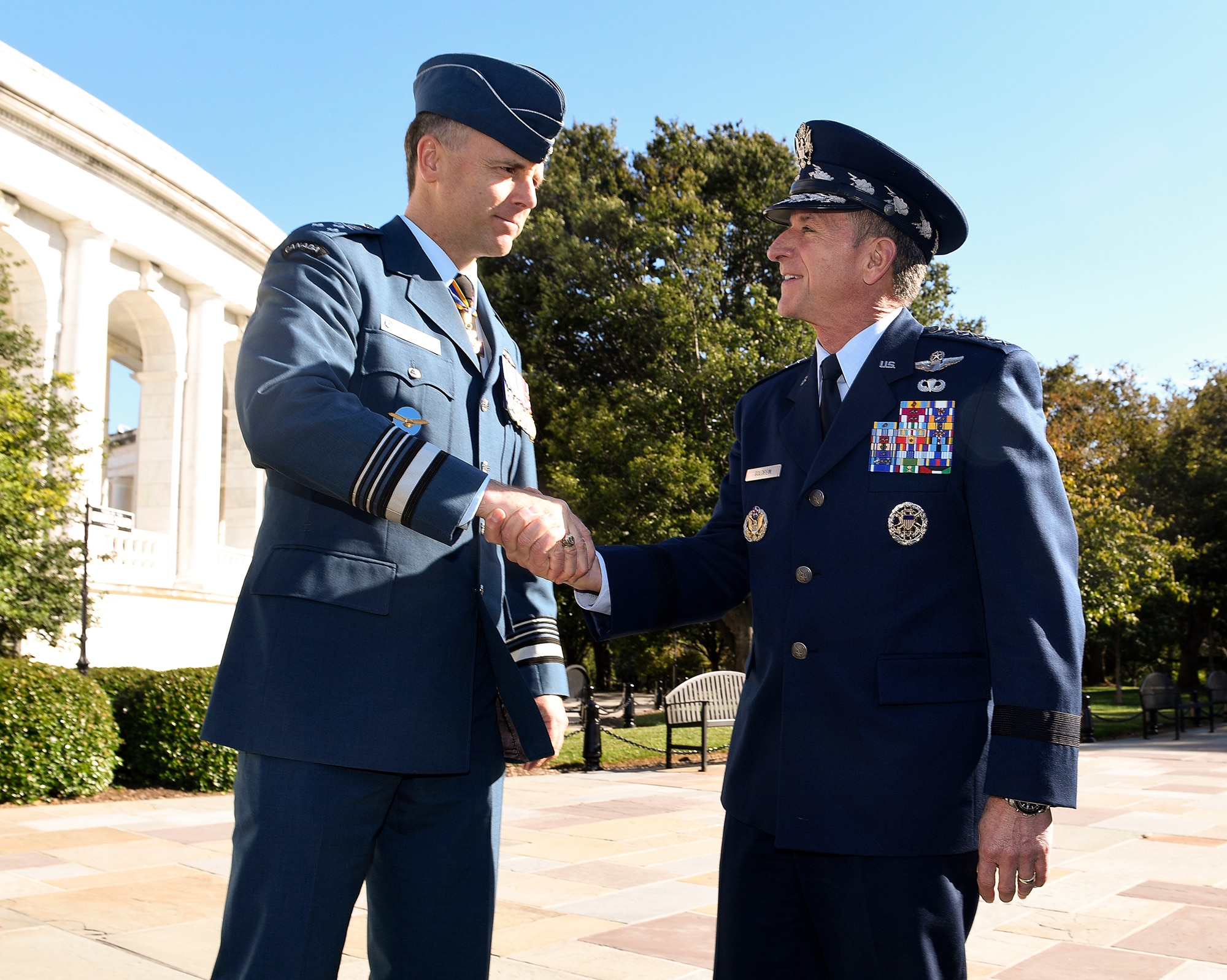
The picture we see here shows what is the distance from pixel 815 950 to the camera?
2461mm

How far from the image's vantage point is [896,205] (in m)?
2.77

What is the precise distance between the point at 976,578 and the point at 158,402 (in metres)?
29.3

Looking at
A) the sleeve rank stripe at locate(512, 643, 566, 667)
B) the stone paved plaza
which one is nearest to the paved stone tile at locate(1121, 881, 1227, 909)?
the stone paved plaza

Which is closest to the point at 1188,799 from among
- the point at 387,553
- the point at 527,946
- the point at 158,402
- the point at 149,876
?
the point at 527,946

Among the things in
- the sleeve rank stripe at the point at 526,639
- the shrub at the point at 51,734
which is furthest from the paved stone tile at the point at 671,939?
the shrub at the point at 51,734

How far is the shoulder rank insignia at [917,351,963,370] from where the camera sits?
2.63 meters

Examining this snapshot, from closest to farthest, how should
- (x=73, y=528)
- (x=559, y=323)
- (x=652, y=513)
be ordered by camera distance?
(x=652, y=513)
(x=73, y=528)
(x=559, y=323)

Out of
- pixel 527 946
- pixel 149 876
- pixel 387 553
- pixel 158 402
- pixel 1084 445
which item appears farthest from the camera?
pixel 1084 445

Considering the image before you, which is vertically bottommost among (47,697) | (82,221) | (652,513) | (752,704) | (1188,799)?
(1188,799)

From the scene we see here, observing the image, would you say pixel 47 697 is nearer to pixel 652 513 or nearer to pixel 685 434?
pixel 652 513

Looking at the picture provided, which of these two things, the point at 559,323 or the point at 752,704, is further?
the point at 559,323

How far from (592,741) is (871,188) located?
1126 centimetres

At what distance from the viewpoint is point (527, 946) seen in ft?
16.1

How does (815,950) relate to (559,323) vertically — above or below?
below
